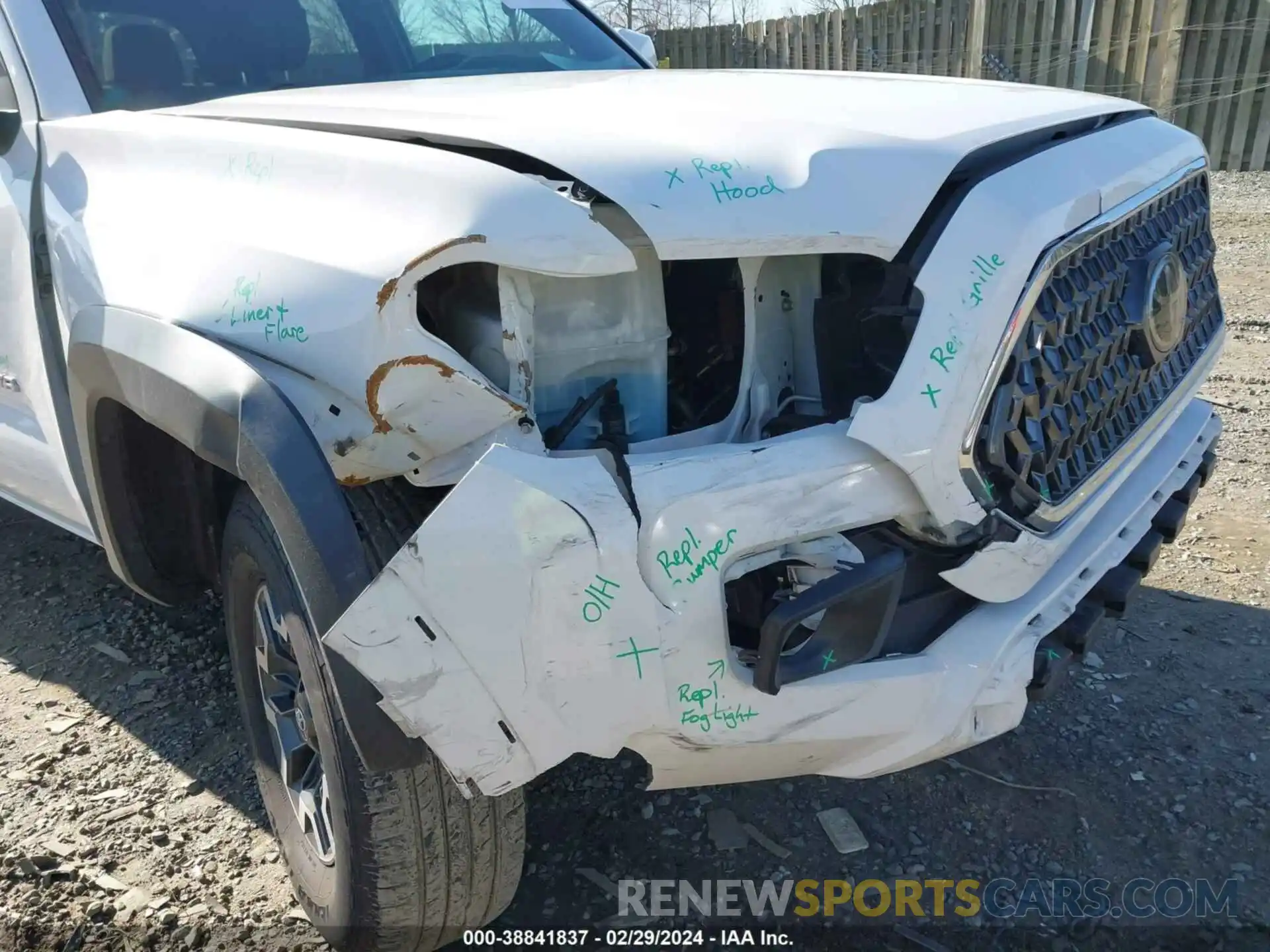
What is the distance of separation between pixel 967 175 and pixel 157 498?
1877 mm

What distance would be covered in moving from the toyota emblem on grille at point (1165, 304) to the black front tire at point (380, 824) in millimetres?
1506

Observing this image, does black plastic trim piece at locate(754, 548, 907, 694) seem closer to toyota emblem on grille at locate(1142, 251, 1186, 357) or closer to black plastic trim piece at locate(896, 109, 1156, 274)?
black plastic trim piece at locate(896, 109, 1156, 274)

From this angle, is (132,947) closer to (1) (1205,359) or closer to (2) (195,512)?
(2) (195,512)

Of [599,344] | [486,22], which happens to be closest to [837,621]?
[599,344]

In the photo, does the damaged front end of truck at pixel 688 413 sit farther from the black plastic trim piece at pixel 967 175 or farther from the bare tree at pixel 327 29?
the bare tree at pixel 327 29

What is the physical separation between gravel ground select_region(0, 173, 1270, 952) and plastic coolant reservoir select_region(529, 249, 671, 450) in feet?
3.62

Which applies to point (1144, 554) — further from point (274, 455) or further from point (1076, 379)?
point (274, 455)

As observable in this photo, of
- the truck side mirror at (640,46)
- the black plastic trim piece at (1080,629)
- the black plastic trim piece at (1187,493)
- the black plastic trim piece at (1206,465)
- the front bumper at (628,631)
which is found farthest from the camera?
the truck side mirror at (640,46)

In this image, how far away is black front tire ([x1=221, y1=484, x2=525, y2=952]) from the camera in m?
1.68

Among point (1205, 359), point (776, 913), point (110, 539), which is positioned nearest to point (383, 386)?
point (110, 539)

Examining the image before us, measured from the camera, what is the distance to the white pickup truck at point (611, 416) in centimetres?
148

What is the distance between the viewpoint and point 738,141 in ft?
5.66

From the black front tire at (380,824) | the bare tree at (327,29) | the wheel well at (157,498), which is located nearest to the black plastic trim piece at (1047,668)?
the black front tire at (380,824)

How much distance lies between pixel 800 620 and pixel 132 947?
5.29 feet
